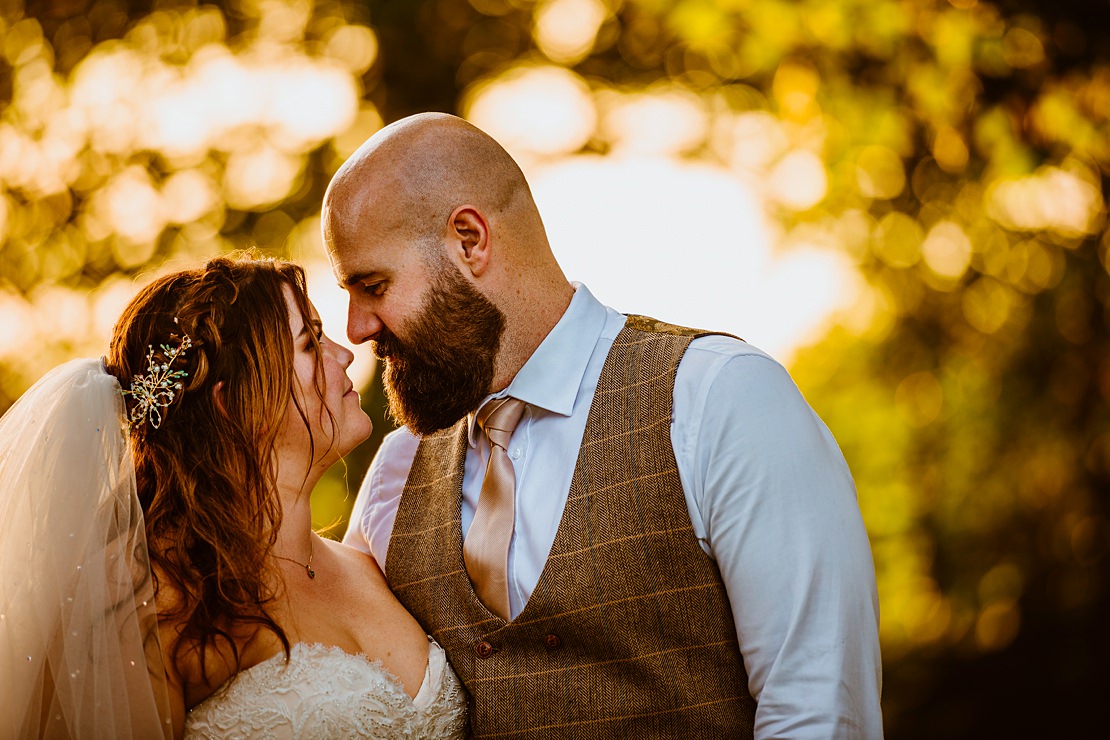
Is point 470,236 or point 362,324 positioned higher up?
point 470,236

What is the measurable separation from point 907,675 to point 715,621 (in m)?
3.88

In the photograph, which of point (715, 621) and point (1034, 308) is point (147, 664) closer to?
point (715, 621)

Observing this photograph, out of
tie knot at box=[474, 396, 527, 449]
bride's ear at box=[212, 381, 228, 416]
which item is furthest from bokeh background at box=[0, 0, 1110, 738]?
bride's ear at box=[212, 381, 228, 416]

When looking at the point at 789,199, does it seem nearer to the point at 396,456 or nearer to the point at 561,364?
the point at 396,456

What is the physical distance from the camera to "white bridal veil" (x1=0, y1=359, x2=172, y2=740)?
215cm

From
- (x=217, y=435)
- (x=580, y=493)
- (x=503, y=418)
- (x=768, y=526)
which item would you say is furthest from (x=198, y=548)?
(x=768, y=526)

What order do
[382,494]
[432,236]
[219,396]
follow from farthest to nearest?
[382,494]
[432,236]
[219,396]

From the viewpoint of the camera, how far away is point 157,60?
6484mm

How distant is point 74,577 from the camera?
2240mm

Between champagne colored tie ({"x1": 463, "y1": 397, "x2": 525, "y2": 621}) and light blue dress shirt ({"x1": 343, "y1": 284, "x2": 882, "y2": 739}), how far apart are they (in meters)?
0.03

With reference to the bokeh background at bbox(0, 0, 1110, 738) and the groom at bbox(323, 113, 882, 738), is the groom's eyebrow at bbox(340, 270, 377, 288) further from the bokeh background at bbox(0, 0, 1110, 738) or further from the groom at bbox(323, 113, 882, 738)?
the bokeh background at bbox(0, 0, 1110, 738)

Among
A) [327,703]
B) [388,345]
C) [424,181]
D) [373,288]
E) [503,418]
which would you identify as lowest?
[327,703]

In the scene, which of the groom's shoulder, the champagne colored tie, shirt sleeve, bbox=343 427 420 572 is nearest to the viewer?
the champagne colored tie

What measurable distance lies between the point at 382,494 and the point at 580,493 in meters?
0.82
